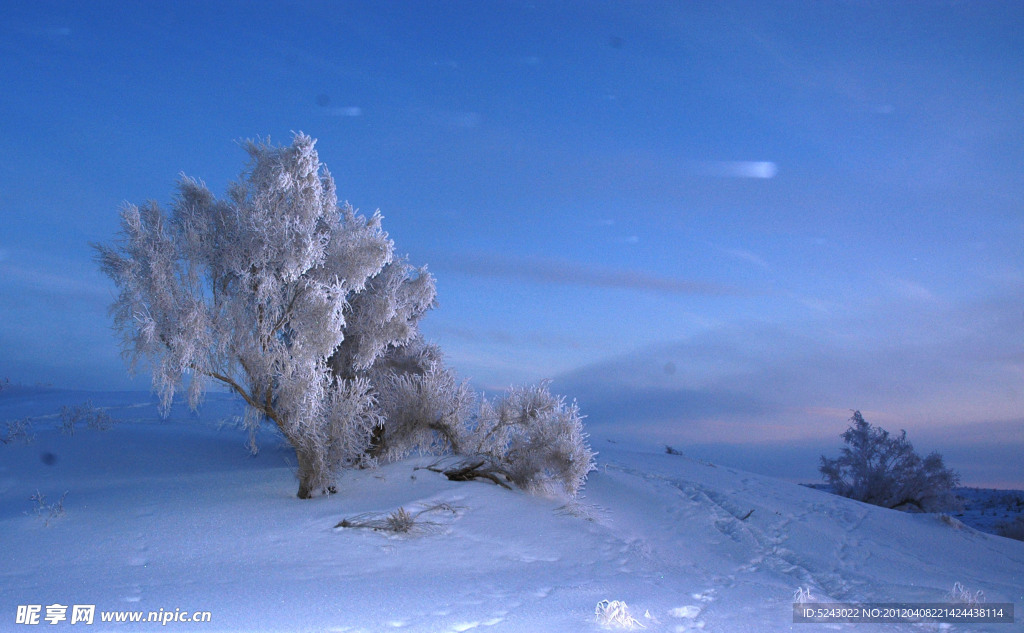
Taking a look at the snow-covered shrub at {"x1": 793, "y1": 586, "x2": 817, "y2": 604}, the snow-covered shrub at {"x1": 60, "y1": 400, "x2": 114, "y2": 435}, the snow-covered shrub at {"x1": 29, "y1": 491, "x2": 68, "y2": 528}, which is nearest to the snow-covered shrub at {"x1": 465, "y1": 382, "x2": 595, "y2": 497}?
the snow-covered shrub at {"x1": 793, "y1": 586, "x2": 817, "y2": 604}

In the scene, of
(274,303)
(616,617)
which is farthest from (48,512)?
(616,617)

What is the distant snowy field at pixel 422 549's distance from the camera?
5.42 meters

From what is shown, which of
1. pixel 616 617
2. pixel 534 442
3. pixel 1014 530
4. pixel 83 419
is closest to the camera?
pixel 616 617

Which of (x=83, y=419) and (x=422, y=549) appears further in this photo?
(x=83, y=419)

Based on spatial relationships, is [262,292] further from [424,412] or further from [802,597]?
[802,597]

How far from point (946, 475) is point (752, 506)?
41.7 ft

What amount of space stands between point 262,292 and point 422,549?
166 inches

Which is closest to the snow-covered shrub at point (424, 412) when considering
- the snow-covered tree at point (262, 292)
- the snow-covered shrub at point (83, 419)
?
the snow-covered tree at point (262, 292)

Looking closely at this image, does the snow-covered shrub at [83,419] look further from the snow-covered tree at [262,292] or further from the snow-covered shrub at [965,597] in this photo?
the snow-covered shrub at [965,597]

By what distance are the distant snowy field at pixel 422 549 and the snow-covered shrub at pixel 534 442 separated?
0.55m

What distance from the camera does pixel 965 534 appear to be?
1371cm

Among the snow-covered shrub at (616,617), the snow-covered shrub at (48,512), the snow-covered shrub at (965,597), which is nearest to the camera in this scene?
the snow-covered shrub at (616,617)

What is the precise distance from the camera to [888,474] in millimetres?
21938

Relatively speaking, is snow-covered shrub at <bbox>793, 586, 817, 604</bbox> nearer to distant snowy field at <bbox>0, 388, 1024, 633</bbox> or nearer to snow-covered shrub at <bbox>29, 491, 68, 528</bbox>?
distant snowy field at <bbox>0, 388, 1024, 633</bbox>
